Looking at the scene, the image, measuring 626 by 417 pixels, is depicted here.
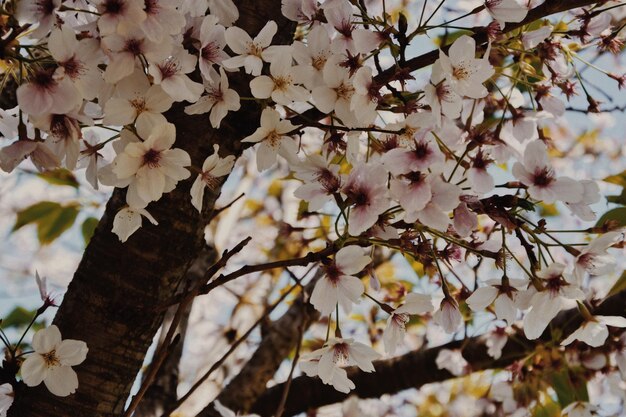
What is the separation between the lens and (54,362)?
752 millimetres

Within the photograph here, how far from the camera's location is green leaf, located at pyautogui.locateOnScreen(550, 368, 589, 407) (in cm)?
138

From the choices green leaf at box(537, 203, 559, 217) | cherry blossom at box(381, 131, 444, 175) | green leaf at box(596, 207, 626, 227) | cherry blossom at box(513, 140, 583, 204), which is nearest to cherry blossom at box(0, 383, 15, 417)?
cherry blossom at box(381, 131, 444, 175)

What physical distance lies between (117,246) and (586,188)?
0.49m

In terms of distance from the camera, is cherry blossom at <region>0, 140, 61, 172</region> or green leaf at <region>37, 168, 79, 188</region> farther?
green leaf at <region>37, 168, 79, 188</region>

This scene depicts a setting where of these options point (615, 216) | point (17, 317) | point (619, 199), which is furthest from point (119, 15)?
point (17, 317)

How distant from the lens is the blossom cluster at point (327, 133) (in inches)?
24.5

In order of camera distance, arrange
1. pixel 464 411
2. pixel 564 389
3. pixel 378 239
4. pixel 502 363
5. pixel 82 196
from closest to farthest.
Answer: pixel 378 239 → pixel 564 389 → pixel 502 363 → pixel 82 196 → pixel 464 411

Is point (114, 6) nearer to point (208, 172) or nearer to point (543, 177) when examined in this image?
point (208, 172)

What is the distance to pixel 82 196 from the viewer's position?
5.81 feet

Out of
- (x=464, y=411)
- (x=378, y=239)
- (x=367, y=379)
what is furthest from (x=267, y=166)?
(x=464, y=411)

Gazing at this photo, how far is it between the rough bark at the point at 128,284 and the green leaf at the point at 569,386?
856 mm

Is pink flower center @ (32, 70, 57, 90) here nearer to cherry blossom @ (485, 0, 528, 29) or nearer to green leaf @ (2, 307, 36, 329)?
cherry blossom @ (485, 0, 528, 29)

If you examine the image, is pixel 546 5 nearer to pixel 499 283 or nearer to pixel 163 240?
pixel 499 283

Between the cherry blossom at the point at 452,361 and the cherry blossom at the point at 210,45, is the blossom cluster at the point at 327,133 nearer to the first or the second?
the cherry blossom at the point at 210,45
